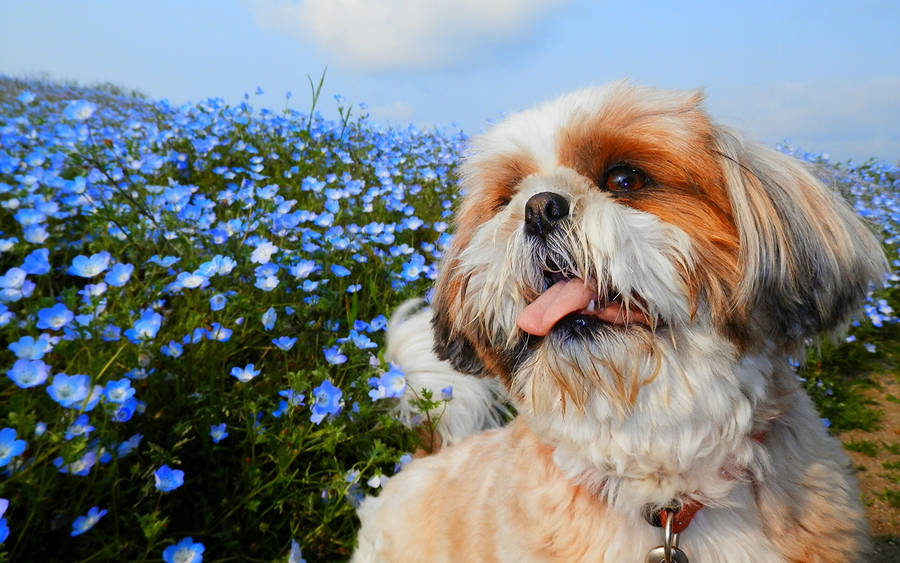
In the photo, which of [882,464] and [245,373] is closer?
[245,373]

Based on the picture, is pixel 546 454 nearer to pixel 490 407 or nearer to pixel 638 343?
pixel 638 343

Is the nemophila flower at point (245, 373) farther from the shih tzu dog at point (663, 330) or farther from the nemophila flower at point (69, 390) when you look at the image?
the shih tzu dog at point (663, 330)

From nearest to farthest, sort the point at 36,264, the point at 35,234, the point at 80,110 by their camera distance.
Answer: the point at 36,264 < the point at 35,234 < the point at 80,110

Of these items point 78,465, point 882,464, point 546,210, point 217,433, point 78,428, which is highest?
point 546,210

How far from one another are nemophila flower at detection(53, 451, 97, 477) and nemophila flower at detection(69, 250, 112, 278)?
1082mm

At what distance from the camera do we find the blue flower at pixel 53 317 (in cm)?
221

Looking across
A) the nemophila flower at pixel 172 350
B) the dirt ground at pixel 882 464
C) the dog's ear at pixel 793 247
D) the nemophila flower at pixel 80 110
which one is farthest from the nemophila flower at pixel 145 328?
the dirt ground at pixel 882 464

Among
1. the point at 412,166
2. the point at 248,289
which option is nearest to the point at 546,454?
the point at 248,289

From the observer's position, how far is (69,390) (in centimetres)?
191

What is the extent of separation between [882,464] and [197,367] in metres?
3.84

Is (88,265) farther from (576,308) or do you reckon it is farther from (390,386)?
(576,308)

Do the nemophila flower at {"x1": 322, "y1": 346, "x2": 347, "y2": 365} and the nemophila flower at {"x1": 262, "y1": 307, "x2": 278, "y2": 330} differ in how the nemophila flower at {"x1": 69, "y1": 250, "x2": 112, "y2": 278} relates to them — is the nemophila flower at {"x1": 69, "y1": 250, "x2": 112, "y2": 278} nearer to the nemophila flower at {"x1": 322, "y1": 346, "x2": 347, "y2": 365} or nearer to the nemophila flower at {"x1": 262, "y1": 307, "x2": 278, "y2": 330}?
the nemophila flower at {"x1": 262, "y1": 307, "x2": 278, "y2": 330}

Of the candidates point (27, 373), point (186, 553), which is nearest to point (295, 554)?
point (186, 553)

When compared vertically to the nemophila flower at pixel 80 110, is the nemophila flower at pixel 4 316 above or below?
below
